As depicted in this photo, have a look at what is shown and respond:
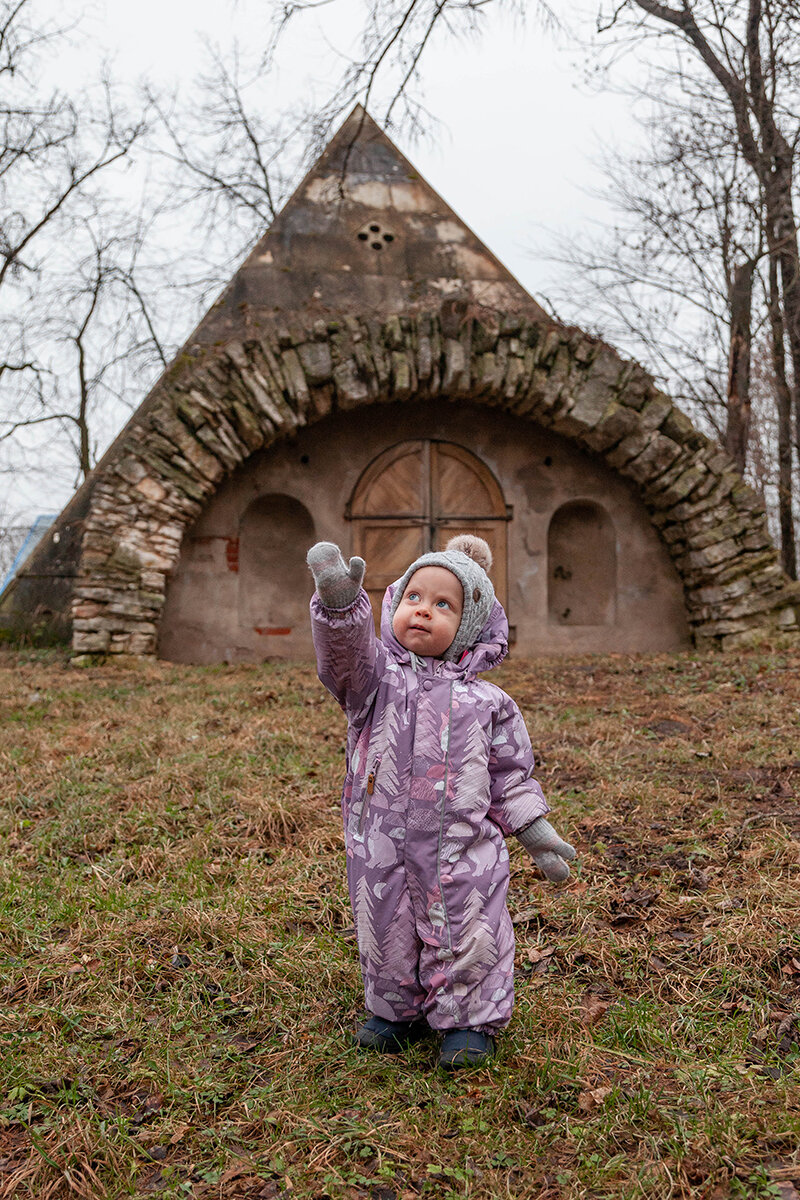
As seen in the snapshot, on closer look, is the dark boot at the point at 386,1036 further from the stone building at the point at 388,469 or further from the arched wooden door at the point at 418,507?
the arched wooden door at the point at 418,507

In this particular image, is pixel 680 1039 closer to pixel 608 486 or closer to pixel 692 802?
pixel 692 802

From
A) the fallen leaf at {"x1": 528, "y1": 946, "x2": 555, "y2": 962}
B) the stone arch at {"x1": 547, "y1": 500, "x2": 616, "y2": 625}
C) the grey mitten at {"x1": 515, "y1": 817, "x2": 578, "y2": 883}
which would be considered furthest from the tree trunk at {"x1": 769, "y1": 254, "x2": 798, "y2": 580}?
the grey mitten at {"x1": 515, "y1": 817, "x2": 578, "y2": 883}

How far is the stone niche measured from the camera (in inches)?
406

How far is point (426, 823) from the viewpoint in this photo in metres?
2.08

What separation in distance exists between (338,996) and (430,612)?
3.75 feet

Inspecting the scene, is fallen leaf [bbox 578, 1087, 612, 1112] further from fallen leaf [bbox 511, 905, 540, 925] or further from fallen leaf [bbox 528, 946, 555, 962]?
fallen leaf [bbox 511, 905, 540, 925]

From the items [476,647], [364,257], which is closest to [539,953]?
[476,647]

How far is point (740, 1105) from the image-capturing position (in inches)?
74.9

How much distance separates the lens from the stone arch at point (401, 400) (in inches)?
360

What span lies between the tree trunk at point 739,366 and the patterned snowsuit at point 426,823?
1032 cm

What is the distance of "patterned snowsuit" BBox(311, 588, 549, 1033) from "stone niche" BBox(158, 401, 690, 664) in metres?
8.14

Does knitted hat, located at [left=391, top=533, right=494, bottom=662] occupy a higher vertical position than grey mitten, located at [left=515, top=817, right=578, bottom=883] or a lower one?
higher

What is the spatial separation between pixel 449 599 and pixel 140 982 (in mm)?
1445

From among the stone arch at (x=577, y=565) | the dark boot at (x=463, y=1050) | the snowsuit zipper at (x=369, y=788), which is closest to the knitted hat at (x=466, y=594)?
the snowsuit zipper at (x=369, y=788)
